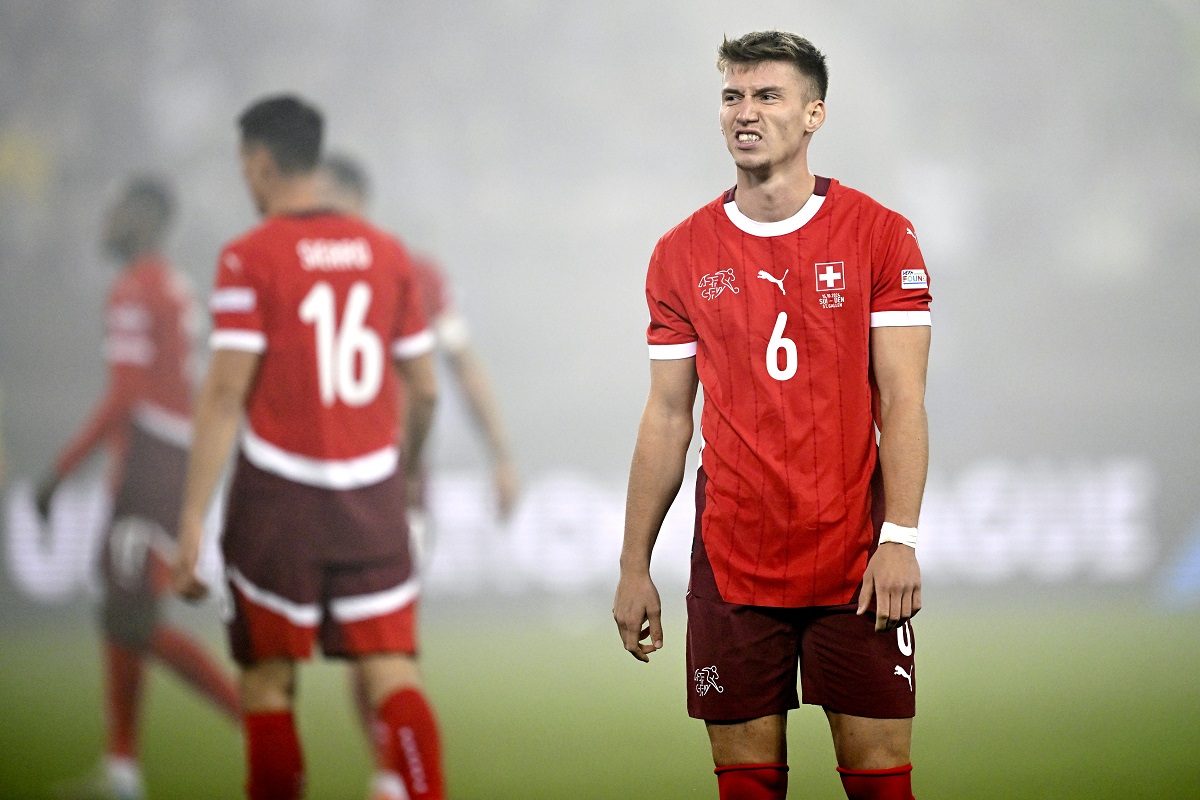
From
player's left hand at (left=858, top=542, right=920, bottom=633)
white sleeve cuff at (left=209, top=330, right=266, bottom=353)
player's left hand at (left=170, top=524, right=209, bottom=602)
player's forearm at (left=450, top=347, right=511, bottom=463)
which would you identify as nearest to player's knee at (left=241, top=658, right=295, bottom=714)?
player's left hand at (left=170, top=524, right=209, bottom=602)

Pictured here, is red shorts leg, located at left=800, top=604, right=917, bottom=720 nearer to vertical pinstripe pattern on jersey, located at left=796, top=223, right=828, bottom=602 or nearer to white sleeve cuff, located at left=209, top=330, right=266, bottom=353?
vertical pinstripe pattern on jersey, located at left=796, top=223, right=828, bottom=602

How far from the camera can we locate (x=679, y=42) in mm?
3891

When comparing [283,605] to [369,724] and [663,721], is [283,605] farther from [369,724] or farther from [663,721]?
[663,721]

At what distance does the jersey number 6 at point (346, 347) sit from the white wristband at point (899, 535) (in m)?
1.78

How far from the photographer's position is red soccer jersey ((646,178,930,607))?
2.14 metres

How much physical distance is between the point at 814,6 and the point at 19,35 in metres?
2.62

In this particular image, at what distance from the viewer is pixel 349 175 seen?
12.9ft

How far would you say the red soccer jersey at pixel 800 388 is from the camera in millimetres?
2139

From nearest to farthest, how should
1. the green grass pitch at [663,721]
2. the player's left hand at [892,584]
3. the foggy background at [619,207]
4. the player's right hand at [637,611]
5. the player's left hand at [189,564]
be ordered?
the player's left hand at [892,584] → the player's right hand at [637,611] → the player's left hand at [189,564] → the green grass pitch at [663,721] → the foggy background at [619,207]

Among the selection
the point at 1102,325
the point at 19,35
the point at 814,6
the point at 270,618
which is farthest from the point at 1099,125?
the point at 19,35

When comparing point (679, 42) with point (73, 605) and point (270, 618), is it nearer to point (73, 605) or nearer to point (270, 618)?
point (270, 618)

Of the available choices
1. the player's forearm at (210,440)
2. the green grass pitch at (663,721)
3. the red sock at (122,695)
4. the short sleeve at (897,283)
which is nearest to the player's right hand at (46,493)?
the red sock at (122,695)

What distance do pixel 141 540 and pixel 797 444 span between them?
2656 millimetres

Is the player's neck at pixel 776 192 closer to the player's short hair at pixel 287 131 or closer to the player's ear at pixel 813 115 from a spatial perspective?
the player's ear at pixel 813 115
